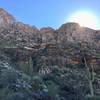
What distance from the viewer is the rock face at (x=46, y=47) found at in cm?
2525

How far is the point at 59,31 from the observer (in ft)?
108

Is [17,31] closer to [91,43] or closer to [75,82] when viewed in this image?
[91,43]

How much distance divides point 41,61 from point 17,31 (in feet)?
25.0

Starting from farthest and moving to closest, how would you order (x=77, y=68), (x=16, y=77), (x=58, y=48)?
1. (x=58, y=48)
2. (x=77, y=68)
3. (x=16, y=77)

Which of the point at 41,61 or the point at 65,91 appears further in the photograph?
the point at 41,61

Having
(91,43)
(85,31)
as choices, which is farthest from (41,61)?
(85,31)

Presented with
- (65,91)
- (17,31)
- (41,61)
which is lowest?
(65,91)

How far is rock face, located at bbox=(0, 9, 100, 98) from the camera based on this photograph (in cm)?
2525

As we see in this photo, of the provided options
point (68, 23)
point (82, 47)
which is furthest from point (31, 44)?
point (68, 23)

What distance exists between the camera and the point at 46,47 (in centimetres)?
2719

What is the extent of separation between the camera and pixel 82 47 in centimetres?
2777

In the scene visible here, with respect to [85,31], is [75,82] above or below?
below

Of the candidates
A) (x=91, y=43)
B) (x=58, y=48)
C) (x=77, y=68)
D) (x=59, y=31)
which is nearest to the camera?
(x=77, y=68)

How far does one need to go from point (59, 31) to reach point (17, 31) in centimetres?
494
